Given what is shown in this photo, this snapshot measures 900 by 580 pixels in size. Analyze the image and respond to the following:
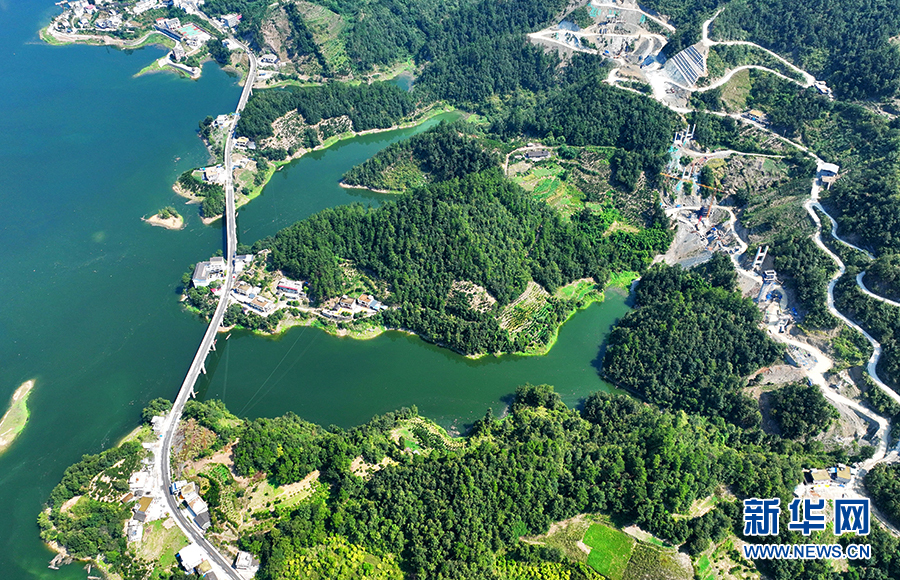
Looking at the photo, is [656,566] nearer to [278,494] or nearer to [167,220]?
[278,494]

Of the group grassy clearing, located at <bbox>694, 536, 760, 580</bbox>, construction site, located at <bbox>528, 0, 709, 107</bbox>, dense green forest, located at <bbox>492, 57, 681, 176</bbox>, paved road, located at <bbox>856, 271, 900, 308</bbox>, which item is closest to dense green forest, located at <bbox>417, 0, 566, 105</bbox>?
construction site, located at <bbox>528, 0, 709, 107</bbox>

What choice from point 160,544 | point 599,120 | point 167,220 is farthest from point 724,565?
point 167,220

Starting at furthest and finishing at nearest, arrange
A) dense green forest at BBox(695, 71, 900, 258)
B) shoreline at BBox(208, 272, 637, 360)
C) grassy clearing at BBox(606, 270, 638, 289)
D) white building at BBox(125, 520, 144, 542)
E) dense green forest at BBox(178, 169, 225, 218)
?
dense green forest at BBox(178, 169, 225, 218)
grassy clearing at BBox(606, 270, 638, 289)
dense green forest at BBox(695, 71, 900, 258)
shoreline at BBox(208, 272, 637, 360)
white building at BBox(125, 520, 144, 542)

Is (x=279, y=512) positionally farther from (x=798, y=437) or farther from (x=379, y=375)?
(x=798, y=437)

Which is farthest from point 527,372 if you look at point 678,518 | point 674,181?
point 674,181

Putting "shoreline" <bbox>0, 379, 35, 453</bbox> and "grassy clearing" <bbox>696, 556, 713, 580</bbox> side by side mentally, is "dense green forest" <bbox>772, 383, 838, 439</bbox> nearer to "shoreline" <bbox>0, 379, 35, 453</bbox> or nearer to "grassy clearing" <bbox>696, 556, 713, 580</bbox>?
"grassy clearing" <bbox>696, 556, 713, 580</bbox>

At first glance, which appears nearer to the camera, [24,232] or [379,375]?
[379,375]
